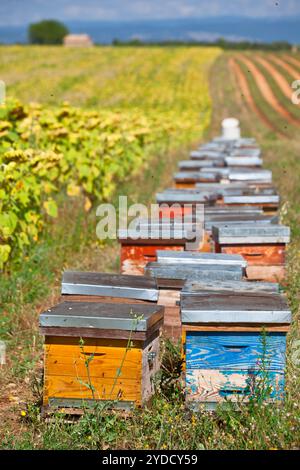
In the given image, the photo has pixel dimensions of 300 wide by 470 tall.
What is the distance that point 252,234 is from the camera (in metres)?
6.26

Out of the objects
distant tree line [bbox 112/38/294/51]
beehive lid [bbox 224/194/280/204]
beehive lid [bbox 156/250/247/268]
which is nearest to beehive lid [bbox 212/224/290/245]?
beehive lid [bbox 156/250/247/268]

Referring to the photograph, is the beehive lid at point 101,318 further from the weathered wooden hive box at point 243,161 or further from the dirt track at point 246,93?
the dirt track at point 246,93

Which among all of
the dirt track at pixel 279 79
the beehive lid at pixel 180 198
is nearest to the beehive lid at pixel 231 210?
the beehive lid at pixel 180 198

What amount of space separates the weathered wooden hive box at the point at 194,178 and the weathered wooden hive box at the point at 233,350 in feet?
17.6

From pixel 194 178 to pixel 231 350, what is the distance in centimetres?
556

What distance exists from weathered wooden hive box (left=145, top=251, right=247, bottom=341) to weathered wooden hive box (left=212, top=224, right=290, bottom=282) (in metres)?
0.70

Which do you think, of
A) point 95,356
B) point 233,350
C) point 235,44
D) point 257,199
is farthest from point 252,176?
point 235,44

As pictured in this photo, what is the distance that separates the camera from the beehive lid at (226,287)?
15.2 ft

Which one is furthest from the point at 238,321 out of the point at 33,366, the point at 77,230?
the point at 77,230

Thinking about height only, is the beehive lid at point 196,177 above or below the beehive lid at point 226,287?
above

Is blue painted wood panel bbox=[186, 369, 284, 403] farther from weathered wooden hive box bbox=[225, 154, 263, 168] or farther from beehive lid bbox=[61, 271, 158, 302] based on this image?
weathered wooden hive box bbox=[225, 154, 263, 168]

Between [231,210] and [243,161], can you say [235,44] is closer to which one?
[243,161]

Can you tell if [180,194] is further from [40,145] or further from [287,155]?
[287,155]

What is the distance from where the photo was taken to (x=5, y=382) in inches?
213
